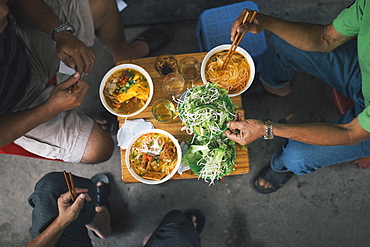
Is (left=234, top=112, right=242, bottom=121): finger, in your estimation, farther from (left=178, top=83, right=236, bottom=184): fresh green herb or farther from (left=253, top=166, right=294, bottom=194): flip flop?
(left=253, top=166, right=294, bottom=194): flip flop

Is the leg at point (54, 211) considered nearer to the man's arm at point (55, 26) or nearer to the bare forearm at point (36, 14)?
the man's arm at point (55, 26)

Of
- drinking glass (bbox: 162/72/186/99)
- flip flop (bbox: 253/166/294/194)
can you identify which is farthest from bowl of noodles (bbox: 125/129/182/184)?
flip flop (bbox: 253/166/294/194)

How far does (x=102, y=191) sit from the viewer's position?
3191mm

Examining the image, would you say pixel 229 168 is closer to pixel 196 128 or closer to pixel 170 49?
pixel 196 128

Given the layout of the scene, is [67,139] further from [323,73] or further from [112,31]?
[323,73]

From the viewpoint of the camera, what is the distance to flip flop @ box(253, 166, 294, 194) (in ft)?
10.3

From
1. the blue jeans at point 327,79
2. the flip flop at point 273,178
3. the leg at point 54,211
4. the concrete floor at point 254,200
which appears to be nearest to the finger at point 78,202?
the leg at point 54,211

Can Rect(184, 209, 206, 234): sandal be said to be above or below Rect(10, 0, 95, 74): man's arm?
below

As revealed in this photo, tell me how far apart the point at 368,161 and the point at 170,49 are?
8.53ft

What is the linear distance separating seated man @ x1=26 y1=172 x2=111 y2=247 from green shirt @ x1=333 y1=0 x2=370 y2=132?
224 centimetres

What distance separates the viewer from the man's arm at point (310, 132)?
1.95 meters

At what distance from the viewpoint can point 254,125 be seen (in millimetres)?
→ 1979

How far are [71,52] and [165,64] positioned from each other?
73 cm

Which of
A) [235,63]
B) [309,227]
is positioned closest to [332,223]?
[309,227]
